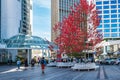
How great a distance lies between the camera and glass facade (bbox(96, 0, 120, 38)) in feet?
464

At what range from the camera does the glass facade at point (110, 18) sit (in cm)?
14138

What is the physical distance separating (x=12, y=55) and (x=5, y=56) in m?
3.72

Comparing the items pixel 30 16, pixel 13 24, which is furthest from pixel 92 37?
pixel 30 16

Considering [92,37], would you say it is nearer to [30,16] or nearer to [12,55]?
[12,55]

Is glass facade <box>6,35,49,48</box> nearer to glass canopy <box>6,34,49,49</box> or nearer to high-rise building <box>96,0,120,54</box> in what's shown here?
glass canopy <box>6,34,49,49</box>

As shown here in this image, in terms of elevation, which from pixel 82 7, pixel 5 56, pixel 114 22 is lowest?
pixel 5 56

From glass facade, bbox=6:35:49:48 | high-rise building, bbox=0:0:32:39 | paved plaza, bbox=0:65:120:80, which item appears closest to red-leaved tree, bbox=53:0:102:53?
paved plaza, bbox=0:65:120:80

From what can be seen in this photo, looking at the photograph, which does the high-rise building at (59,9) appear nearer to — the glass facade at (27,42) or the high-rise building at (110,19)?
the high-rise building at (110,19)

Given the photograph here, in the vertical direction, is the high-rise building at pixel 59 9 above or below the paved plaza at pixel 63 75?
above

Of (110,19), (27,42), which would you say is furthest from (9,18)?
(110,19)

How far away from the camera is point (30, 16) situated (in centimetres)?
15688

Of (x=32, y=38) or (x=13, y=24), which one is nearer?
(x=32, y=38)

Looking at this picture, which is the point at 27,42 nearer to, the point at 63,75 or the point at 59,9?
the point at 63,75

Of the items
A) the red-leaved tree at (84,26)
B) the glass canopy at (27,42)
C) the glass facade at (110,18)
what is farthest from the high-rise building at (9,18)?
the red-leaved tree at (84,26)
